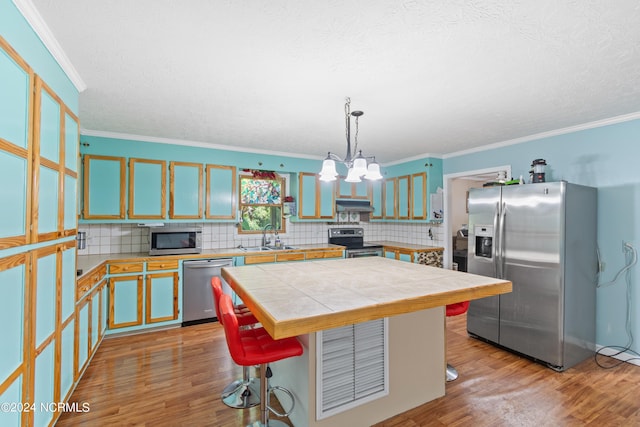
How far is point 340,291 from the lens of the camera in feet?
6.05

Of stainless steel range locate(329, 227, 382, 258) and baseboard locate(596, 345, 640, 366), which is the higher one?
stainless steel range locate(329, 227, 382, 258)

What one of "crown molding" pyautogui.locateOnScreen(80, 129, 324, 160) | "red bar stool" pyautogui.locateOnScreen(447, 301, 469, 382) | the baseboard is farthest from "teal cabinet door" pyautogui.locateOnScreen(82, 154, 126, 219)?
the baseboard

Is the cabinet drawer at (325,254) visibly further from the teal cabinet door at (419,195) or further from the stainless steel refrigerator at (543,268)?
the stainless steel refrigerator at (543,268)

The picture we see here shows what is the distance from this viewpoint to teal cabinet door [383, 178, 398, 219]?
5449mm

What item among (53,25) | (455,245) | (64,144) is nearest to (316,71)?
(53,25)

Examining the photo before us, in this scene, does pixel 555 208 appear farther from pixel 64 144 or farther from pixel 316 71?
pixel 64 144

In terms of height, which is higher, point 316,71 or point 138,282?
point 316,71

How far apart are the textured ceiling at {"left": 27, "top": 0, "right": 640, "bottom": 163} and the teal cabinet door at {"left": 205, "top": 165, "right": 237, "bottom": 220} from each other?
981 mm

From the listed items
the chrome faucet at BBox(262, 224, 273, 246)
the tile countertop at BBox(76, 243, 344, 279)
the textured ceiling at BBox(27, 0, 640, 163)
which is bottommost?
the tile countertop at BBox(76, 243, 344, 279)

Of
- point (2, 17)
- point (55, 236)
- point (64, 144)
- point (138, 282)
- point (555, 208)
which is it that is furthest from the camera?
point (138, 282)

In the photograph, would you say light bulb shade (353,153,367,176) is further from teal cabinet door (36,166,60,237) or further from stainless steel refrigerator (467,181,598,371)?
teal cabinet door (36,166,60,237)

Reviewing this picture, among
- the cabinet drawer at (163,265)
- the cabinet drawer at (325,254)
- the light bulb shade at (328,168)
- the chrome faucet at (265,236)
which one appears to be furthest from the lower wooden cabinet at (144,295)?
the light bulb shade at (328,168)

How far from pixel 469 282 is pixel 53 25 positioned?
9.63 feet

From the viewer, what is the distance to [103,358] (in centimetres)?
293
